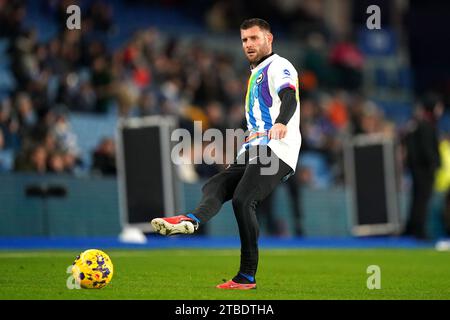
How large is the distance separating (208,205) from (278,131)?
91cm

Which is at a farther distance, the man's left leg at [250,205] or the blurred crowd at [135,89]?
the blurred crowd at [135,89]

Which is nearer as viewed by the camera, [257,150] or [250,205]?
[250,205]

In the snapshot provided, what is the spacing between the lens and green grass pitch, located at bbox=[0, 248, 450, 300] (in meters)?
9.03

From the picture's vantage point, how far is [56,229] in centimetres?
1830

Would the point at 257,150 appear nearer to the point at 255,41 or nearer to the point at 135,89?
the point at 255,41

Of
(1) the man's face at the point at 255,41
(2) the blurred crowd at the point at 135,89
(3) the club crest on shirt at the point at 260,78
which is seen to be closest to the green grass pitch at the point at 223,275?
(3) the club crest on shirt at the point at 260,78

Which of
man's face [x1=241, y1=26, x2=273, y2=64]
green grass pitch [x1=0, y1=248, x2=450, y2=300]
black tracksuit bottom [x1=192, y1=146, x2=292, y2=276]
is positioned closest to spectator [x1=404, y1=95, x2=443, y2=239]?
green grass pitch [x1=0, y1=248, x2=450, y2=300]

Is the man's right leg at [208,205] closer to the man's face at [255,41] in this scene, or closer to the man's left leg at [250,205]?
the man's left leg at [250,205]

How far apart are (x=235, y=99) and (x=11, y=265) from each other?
40.4 ft

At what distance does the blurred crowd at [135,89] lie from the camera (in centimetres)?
1853

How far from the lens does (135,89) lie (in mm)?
21641

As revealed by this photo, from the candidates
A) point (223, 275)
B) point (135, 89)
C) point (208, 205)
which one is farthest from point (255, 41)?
point (135, 89)

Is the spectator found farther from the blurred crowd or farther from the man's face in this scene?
the man's face
